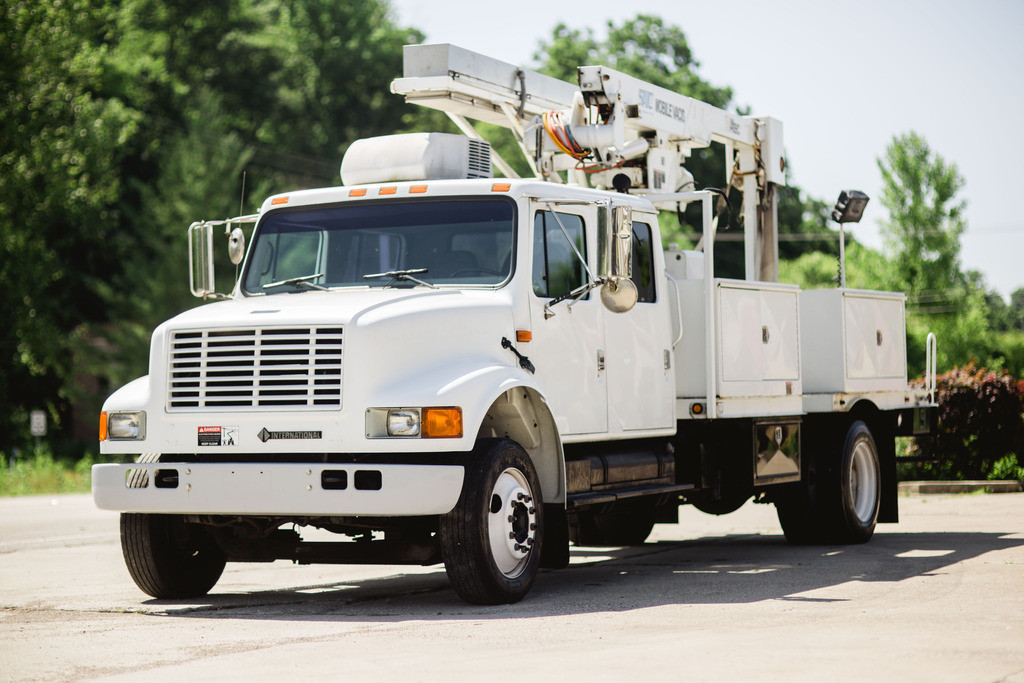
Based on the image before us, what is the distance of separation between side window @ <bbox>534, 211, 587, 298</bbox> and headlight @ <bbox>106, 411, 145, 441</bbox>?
2.76m

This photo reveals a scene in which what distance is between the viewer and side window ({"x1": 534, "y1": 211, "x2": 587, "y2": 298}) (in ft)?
31.9

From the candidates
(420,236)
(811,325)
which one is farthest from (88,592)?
(811,325)

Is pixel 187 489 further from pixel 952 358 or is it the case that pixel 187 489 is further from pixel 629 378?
pixel 952 358

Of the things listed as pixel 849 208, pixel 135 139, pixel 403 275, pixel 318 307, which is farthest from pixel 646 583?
pixel 135 139

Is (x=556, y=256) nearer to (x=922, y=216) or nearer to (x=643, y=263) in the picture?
(x=643, y=263)

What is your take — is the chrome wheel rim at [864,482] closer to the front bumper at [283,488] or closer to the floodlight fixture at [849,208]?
the floodlight fixture at [849,208]

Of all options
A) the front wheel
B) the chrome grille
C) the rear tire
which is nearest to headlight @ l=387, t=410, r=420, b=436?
the chrome grille

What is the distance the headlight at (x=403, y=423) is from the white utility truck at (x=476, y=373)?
0.02m

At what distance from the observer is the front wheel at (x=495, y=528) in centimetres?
851

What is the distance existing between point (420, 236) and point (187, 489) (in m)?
2.37

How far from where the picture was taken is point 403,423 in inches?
331

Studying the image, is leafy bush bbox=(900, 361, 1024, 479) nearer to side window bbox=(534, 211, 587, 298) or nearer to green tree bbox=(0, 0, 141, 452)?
side window bbox=(534, 211, 587, 298)

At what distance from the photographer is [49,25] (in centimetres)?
3772

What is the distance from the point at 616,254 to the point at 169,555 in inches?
145
